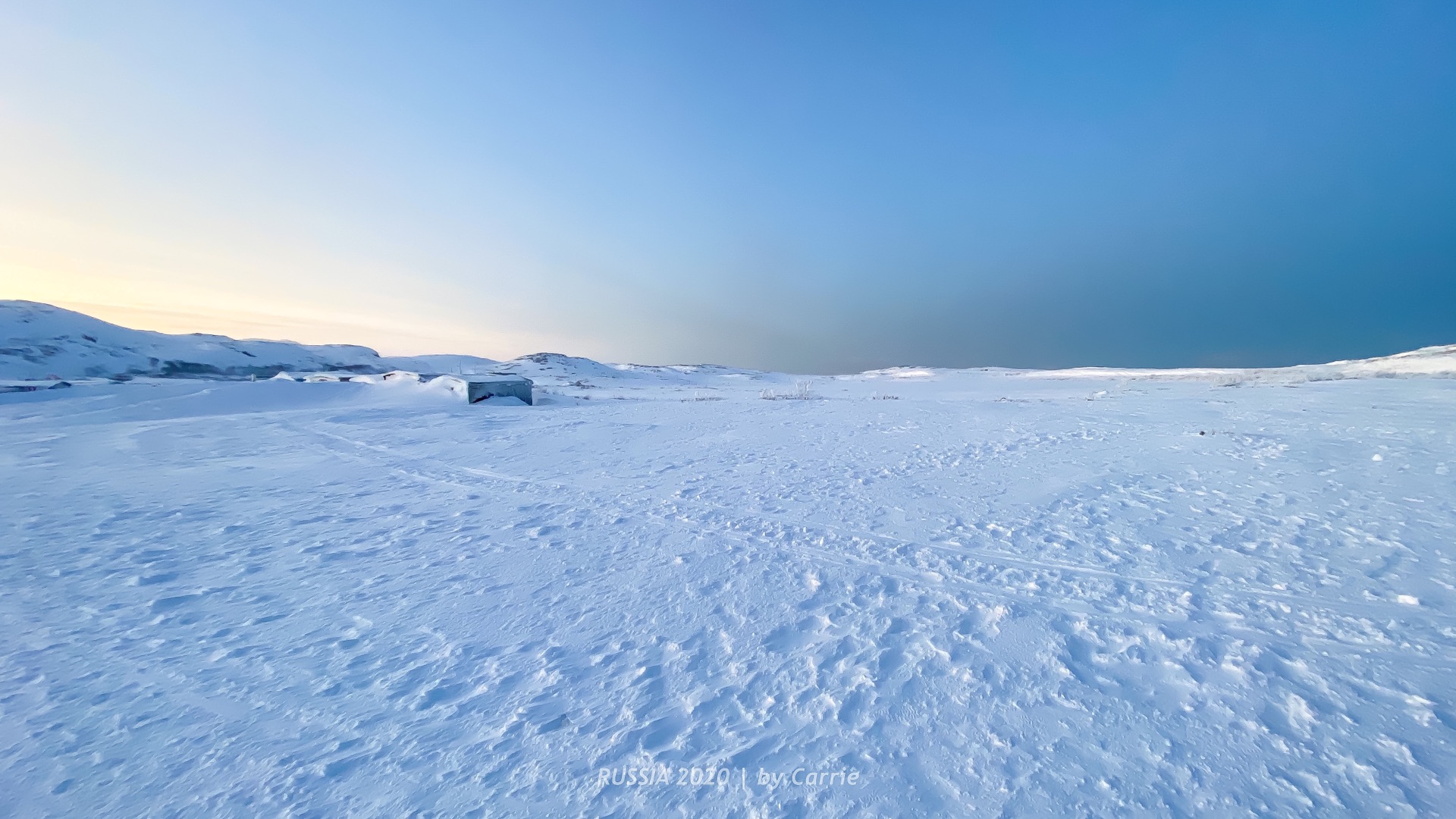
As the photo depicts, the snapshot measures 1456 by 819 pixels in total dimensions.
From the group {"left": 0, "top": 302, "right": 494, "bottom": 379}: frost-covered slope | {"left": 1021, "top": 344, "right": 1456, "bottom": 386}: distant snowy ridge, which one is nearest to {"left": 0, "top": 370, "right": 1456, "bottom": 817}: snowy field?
{"left": 1021, "top": 344, "right": 1456, "bottom": 386}: distant snowy ridge

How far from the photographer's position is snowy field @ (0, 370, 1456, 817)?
2227 millimetres

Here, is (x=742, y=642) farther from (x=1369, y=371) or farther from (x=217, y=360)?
(x=217, y=360)

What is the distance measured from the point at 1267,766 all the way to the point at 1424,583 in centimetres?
310

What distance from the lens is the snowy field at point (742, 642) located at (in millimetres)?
2227

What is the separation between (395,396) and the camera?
66.9 ft

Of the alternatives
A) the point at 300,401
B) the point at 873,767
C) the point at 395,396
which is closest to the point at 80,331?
the point at 300,401

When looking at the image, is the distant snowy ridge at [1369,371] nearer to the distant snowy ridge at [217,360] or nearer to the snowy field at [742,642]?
the distant snowy ridge at [217,360]

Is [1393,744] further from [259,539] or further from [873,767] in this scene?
[259,539]

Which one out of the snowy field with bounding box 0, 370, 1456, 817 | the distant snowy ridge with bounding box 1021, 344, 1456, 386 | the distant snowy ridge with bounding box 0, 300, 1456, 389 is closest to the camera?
the snowy field with bounding box 0, 370, 1456, 817

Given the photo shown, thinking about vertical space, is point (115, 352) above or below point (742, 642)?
above

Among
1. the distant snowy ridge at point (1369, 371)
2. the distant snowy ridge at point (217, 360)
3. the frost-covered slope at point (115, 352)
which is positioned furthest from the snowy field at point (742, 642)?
the frost-covered slope at point (115, 352)

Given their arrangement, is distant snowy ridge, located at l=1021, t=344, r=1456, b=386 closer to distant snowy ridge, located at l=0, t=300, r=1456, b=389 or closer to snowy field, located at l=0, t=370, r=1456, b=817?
distant snowy ridge, located at l=0, t=300, r=1456, b=389

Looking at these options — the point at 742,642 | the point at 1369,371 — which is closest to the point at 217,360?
the point at 742,642

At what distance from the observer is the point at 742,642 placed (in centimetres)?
327
